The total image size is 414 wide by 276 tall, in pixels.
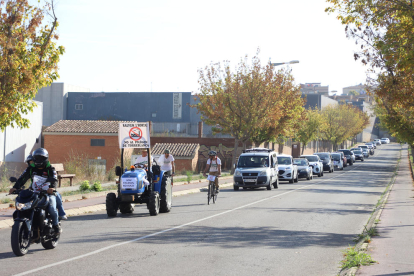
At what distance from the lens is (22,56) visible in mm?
16375

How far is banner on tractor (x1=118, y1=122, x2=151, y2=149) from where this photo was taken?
50.6 ft

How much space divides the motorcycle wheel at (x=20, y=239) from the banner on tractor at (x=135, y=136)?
6770mm

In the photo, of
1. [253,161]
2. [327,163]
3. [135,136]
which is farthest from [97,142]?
[135,136]

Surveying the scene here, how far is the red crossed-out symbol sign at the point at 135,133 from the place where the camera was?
1545 centimetres

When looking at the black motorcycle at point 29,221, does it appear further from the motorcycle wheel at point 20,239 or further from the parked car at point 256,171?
the parked car at point 256,171

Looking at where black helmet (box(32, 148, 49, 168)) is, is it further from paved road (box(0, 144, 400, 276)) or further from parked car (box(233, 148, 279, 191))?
parked car (box(233, 148, 279, 191))

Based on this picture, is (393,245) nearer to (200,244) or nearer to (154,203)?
(200,244)

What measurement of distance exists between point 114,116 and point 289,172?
49882mm

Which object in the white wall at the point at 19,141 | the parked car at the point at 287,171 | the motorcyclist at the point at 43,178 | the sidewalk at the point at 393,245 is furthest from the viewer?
the white wall at the point at 19,141

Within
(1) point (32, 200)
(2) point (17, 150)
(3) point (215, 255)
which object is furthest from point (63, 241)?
(2) point (17, 150)

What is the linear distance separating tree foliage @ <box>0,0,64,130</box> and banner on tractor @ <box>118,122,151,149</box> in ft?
11.5

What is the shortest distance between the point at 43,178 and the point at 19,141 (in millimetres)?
37878

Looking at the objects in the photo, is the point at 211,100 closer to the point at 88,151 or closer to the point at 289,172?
the point at 289,172

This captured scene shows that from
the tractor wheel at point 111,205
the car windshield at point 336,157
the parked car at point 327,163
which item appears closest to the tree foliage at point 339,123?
the car windshield at point 336,157
